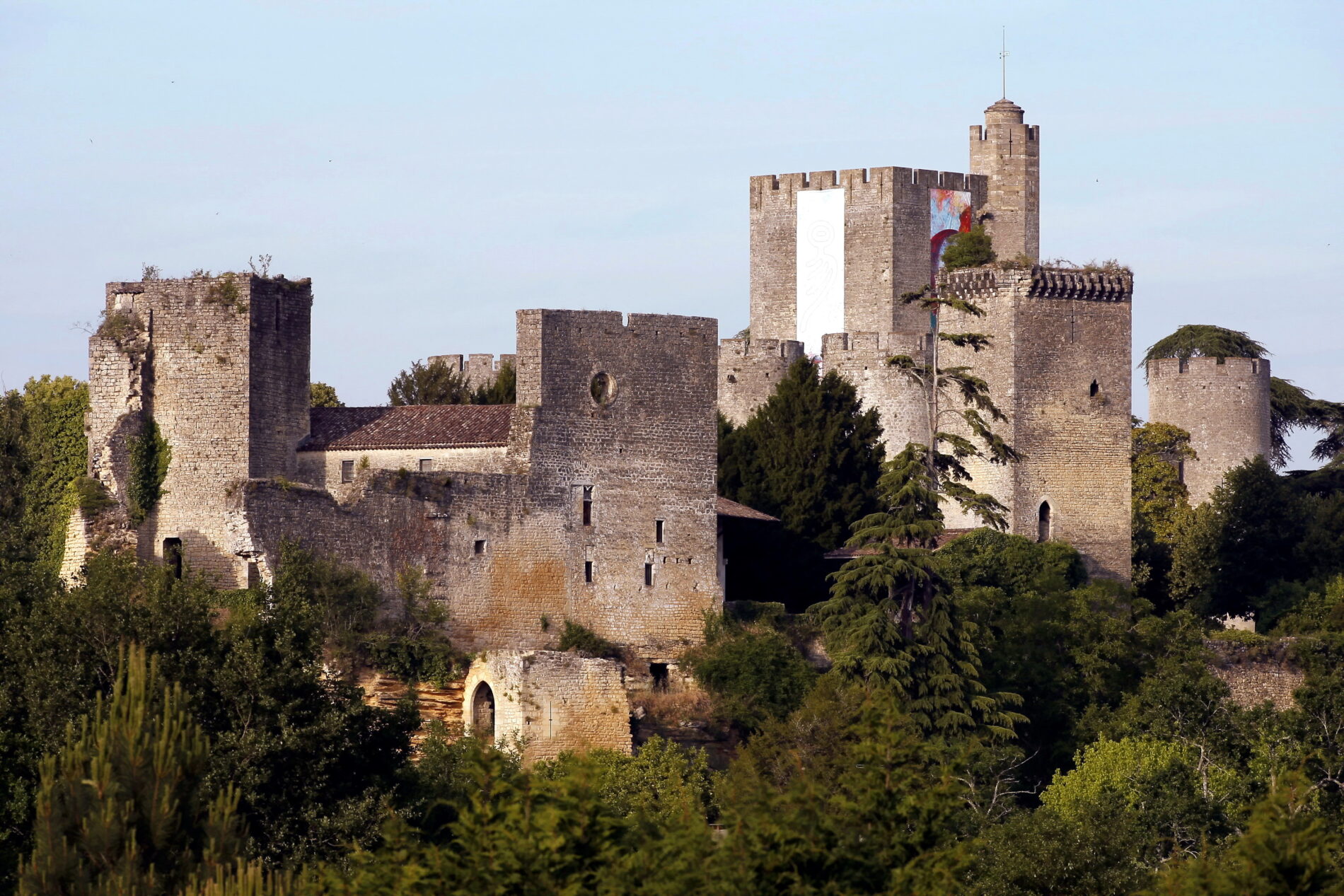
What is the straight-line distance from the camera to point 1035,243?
226ft

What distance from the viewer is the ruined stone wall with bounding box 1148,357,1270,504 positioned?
71.1 m

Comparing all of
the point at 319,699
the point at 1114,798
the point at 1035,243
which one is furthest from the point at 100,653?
the point at 1035,243

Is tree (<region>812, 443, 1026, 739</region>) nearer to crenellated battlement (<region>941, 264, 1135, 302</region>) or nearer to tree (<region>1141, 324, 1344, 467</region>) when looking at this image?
crenellated battlement (<region>941, 264, 1135, 302</region>)

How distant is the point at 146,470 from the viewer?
150ft

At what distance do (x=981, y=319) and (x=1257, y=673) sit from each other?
362 inches

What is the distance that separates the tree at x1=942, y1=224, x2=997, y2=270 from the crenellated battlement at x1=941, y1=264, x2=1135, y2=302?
4.44 feet

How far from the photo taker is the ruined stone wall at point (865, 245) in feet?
221

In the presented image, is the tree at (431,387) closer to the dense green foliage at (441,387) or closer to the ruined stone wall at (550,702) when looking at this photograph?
the dense green foliage at (441,387)

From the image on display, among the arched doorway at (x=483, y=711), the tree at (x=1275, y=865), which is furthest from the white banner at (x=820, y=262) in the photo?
the tree at (x=1275, y=865)

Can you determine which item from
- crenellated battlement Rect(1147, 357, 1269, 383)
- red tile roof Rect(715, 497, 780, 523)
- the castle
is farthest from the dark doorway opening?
crenellated battlement Rect(1147, 357, 1269, 383)

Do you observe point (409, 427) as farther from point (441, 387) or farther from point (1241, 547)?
point (1241, 547)

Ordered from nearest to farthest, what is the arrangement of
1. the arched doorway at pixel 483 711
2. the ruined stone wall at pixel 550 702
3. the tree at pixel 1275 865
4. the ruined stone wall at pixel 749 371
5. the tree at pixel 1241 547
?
the tree at pixel 1275 865 → the ruined stone wall at pixel 550 702 → the arched doorway at pixel 483 711 → the ruined stone wall at pixel 749 371 → the tree at pixel 1241 547

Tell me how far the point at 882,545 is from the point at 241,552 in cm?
1034

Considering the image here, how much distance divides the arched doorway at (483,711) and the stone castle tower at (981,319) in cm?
1435
